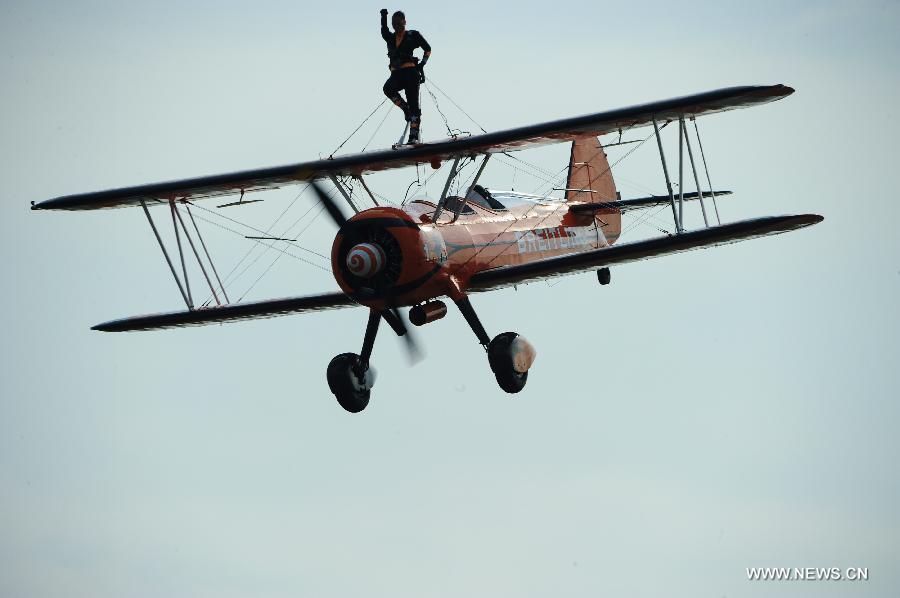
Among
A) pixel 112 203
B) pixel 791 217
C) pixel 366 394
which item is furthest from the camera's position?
pixel 112 203

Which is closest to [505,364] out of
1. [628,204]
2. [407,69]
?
[407,69]

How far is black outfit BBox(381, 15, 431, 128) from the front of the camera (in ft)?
75.4

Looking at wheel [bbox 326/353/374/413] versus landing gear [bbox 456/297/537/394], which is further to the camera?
wheel [bbox 326/353/374/413]

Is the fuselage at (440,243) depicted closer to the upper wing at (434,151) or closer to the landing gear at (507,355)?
the landing gear at (507,355)

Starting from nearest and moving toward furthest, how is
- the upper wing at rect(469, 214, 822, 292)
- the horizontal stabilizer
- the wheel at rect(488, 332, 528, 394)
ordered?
the upper wing at rect(469, 214, 822, 292) < the wheel at rect(488, 332, 528, 394) < the horizontal stabilizer

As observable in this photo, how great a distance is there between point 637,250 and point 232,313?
6.14 metres

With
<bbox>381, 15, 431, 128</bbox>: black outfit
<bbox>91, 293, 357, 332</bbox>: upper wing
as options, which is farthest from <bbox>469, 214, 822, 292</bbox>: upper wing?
<bbox>381, 15, 431, 128</bbox>: black outfit

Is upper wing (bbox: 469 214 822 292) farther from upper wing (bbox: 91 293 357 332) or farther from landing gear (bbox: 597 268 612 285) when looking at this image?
landing gear (bbox: 597 268 612 285)

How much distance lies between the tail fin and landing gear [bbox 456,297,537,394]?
19.8 ft

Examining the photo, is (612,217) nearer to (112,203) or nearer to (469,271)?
(469,271)

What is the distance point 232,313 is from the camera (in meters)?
24.2

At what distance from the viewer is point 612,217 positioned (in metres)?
28.6

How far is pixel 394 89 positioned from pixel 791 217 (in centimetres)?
586

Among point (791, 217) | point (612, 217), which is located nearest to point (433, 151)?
point (791, 217)
